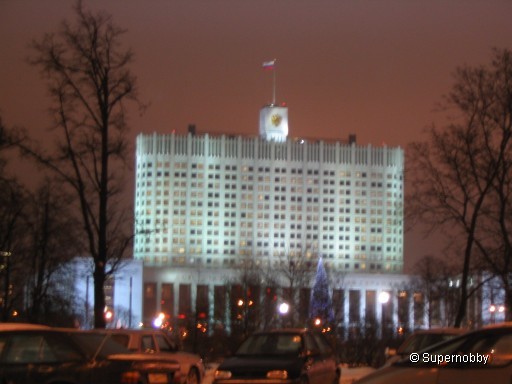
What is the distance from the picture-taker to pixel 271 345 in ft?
72.4

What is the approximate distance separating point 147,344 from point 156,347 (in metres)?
0.22

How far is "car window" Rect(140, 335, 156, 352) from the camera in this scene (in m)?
22.1

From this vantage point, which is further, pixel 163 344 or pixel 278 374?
pixel 163 344

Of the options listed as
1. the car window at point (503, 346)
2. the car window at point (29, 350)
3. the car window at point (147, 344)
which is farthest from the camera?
the car window at point (147, 344)

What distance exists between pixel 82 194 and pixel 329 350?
10904 mm

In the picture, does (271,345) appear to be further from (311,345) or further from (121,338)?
(121,338)

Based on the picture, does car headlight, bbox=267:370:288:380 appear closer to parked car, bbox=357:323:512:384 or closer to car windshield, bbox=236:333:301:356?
car windshield, bbox=236:333:301:356

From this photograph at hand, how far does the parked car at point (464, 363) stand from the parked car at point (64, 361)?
474 cm

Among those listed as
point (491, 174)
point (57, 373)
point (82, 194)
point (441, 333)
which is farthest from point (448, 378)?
point (491, 174)

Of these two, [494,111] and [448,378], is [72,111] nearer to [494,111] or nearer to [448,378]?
[494,111]

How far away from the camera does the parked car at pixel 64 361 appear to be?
53.5 ft

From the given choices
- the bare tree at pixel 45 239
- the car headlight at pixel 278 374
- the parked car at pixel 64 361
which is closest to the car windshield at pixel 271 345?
the car headlight at pixel 278 374

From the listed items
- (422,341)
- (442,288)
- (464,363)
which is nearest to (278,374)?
(422,341)

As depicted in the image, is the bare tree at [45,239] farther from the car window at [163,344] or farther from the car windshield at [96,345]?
the car windshield at [96,345]
